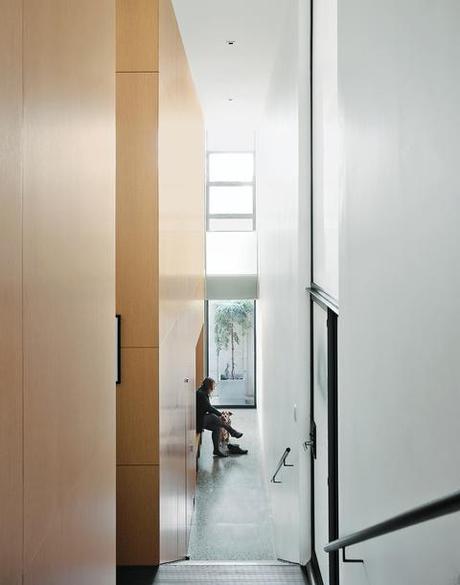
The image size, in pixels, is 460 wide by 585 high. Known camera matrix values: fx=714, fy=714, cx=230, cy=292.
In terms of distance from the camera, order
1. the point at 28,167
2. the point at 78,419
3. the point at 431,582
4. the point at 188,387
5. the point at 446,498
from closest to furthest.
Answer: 1. the point at 446,498
2. the point at 28,167
3. the point at 431,582
4. the point at 78,419
5. the point at 188,387

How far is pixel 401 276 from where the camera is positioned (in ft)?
7.38

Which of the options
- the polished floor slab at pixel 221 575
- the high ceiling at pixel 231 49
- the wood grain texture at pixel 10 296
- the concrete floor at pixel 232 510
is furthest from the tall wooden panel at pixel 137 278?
the wood grain texture at pixel 10 296

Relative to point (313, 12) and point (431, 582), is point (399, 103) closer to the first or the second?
point (431, 582)

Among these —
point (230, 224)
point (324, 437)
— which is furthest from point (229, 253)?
point (324, 437)

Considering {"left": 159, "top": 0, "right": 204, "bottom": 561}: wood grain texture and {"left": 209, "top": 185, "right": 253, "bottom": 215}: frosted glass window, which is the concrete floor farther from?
{"left": 209, "top": 185, "right": 253, "bottom": 215}: frosted glass window

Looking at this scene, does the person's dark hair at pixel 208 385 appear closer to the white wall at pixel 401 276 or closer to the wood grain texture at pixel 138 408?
the wood grain texture at pixel 138 408

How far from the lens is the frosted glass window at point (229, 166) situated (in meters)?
14.4

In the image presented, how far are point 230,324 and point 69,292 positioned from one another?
13.0m

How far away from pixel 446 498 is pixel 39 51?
1375 millimetres

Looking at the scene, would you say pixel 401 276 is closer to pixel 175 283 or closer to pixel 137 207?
pixel 137 207

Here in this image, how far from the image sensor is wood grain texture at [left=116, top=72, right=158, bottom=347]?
4.77 m

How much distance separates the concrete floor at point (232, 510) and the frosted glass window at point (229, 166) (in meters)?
5.28

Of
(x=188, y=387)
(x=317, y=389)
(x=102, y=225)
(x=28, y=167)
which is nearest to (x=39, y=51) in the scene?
(x=28, y=167)

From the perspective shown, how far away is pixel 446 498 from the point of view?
1.13 m
